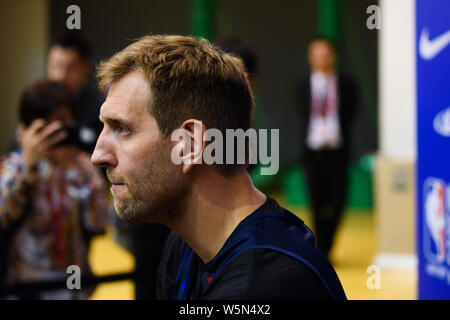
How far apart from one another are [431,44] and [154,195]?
5.25 ft

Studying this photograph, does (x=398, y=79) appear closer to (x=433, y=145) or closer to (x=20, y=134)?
(x=433, y=145)

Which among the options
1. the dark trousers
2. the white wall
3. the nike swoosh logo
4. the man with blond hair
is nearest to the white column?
the white wall

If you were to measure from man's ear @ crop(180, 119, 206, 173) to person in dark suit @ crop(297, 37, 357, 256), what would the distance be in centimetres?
397

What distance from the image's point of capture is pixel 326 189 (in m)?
5.40

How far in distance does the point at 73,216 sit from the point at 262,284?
1661mm

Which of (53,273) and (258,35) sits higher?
(258,35)

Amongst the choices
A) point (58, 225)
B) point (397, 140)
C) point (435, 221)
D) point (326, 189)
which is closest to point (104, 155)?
point (58, 225)

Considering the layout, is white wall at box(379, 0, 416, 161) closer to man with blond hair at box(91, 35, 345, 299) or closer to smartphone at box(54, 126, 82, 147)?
smartphone at box(54, 126, 82, 147)

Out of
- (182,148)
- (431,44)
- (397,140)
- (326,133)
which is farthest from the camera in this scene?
(397,140)

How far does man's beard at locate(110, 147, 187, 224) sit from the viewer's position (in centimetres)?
138
